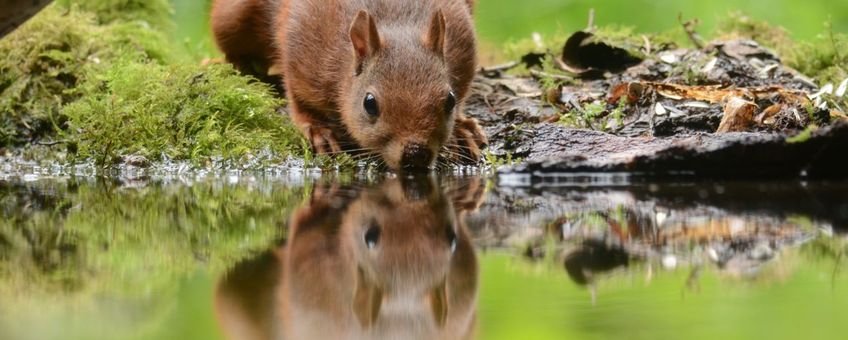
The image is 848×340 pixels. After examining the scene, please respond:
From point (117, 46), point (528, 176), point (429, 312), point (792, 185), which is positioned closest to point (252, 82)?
point (117, 46)

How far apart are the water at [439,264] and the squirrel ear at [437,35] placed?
1.58 m

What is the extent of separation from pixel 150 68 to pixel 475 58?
214 centimetres

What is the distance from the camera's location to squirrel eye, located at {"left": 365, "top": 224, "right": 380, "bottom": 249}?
2.99 meters

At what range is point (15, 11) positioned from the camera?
3.99 m

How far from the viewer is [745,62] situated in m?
7.22

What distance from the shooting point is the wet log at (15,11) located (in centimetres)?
396

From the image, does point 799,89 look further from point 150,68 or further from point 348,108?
point 150,68

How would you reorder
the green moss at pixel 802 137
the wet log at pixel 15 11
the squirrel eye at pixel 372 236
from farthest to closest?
the green moss at pixel 802 137
the wet log at pixel 15 11
the squirrel eye at pixel 372 236

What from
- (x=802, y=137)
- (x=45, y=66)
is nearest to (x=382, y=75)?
(x=802, y=137)

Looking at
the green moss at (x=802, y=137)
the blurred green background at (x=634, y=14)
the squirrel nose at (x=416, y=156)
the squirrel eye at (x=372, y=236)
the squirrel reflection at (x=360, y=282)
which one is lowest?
the squirrel reflection at (x=360, y=282)

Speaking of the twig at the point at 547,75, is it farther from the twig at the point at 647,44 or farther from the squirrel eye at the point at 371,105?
the squirrel eye at the point at 371,105

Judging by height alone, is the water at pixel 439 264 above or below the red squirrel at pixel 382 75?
below

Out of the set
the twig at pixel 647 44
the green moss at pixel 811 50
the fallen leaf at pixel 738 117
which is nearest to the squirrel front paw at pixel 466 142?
the fallen leaf at pixel 738 117

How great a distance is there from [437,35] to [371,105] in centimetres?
55
